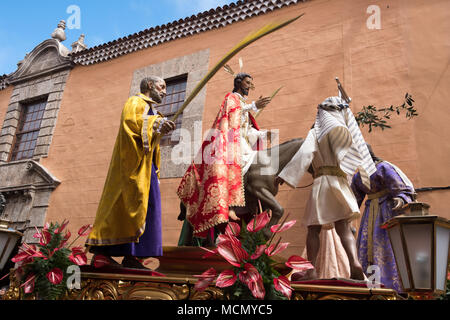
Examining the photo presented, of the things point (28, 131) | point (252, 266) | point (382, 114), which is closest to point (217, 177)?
point (252, 266)

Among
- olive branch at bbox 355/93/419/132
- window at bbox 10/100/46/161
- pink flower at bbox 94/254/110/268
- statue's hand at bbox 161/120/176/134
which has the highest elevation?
window at bbox 10/100/46/161

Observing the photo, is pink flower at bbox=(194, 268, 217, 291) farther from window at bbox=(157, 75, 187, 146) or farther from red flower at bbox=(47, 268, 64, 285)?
window at bbox=(157, 75, 187, 146)

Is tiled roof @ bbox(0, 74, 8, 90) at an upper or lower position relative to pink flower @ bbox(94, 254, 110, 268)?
upper

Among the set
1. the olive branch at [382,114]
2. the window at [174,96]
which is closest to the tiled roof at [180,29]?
the window at [174,96]

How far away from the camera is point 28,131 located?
10500 mm

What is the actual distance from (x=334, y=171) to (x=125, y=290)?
192 cm

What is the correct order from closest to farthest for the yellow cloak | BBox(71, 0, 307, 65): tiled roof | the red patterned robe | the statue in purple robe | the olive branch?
the yellow cloak < the red patterned robe < the statue in purple robe < the olive branch < BBox(71, 0, 307, 65): tiled roof

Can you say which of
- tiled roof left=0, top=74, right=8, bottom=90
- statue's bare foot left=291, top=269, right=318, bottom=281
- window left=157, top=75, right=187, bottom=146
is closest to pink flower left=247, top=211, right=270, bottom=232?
statue's bare foot left=291, top=269, right=318, bottom=281

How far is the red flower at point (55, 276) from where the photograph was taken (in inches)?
122

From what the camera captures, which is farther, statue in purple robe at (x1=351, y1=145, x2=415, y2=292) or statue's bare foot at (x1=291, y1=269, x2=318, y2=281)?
statue in purple robe at (x1=351, y1=145, x2=415, y2=292)

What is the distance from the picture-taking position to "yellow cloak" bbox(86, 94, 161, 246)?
3.44 meters

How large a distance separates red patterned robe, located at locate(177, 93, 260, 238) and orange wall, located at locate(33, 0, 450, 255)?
214cm

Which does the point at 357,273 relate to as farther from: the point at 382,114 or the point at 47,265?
the point at 382,114

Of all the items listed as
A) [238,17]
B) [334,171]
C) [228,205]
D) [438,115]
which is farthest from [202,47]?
[334,171]
